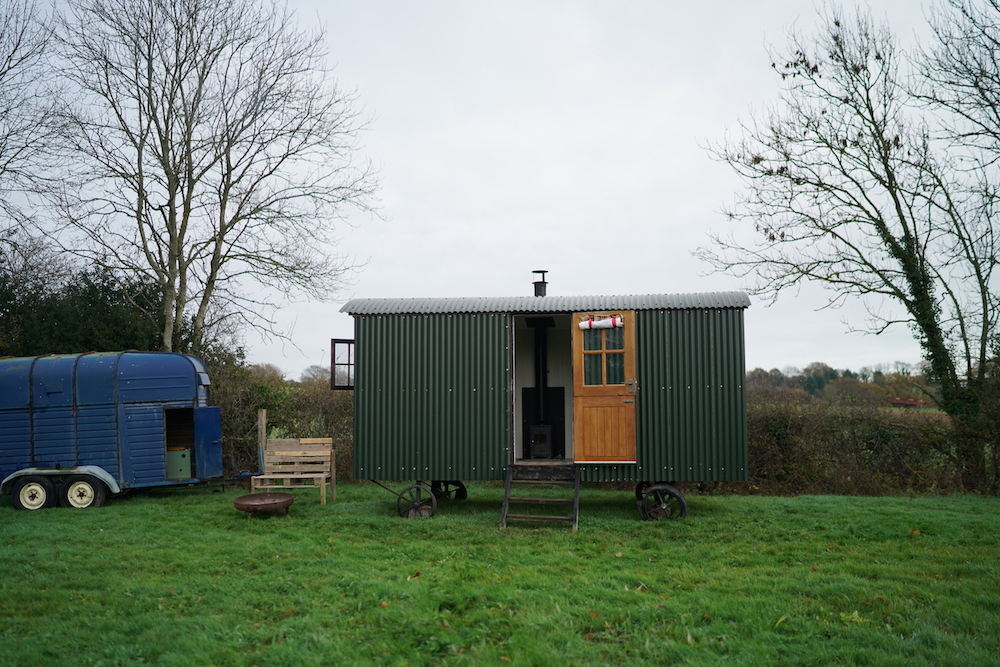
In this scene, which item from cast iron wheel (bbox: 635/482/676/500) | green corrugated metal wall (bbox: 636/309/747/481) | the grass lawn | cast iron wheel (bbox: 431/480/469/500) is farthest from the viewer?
cast iron wheel (bbox: 431/480/469/500)

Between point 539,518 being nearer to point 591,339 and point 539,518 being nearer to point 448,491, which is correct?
point 591,339

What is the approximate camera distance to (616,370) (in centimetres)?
959

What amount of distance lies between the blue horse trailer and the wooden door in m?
6.55

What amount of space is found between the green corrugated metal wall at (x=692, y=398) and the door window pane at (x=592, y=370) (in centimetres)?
53

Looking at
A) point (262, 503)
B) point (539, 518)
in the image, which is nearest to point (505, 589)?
point (539, 518)

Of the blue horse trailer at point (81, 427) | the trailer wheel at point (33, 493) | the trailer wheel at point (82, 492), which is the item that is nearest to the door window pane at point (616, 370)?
the blue horse trailer at point (81, 427)

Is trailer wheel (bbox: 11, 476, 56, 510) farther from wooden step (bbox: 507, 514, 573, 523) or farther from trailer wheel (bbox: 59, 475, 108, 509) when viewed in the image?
wooden step (bbox: 507, 514, 573, 523)

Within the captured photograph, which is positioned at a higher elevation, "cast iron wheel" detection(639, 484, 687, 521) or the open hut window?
the open hut window

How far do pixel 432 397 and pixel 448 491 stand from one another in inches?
78.5

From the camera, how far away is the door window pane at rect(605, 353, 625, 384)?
31.4 feet

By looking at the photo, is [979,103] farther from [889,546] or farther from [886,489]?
[889,546]

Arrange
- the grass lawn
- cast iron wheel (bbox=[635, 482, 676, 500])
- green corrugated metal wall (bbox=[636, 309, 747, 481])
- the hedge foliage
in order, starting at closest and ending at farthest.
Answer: the grass lawn < green corrugated metal wall (bbox=[636, 309, 747, 481]) < cast iron wheel (bbox=[635, 482, 676, 500]) < the hedge foliage

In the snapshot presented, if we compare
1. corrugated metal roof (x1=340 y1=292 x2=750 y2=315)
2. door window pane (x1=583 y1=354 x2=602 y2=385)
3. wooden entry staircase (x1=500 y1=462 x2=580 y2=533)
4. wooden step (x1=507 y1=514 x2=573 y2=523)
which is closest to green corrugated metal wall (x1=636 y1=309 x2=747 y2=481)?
corrugated metal roof (x1=340 y1=292 x2=750 y2=315)

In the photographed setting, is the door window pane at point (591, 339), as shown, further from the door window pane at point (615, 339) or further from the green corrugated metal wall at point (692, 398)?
the green corrugated metal wall at point (692, 398)
